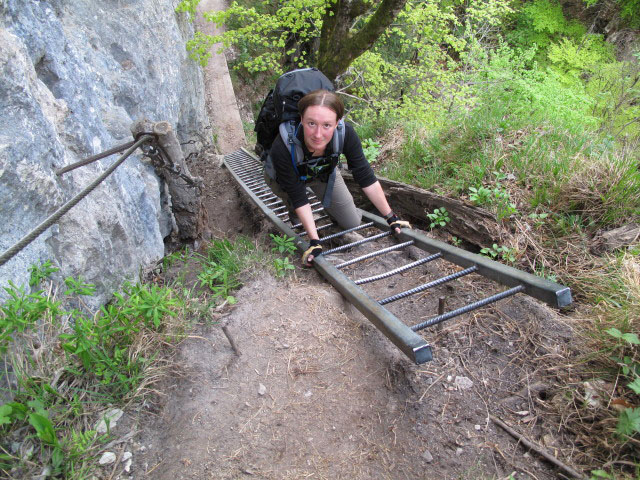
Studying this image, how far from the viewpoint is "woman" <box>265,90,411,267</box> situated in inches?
119

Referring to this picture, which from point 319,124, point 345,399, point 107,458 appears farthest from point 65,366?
point 319,124

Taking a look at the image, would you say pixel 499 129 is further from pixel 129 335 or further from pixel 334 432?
pixel 129 335

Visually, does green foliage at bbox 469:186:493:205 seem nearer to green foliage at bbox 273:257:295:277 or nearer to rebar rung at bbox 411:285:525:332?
rebar rung at bbox 411:285:525:332

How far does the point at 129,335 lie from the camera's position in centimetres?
229

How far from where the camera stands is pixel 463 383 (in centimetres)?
226

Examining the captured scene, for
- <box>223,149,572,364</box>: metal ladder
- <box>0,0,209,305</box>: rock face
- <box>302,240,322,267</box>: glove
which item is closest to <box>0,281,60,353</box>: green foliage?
<box>0,0,209,305</box>: rock face

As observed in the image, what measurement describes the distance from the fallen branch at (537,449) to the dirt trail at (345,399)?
36 mm

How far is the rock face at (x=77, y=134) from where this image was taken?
2.18 metres

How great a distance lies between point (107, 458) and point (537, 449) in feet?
7.13

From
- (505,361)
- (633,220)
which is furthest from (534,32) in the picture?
(505,361)

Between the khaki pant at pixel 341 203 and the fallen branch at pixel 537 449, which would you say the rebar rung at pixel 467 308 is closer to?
the fallen branch at pixel 537 449

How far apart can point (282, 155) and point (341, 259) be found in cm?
122

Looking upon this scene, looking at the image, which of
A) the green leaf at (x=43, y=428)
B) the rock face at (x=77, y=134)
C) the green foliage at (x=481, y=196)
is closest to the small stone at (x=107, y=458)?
the green leaf at (x=43, y=428)

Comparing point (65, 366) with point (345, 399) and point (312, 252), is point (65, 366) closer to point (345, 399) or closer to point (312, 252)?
point (345, 399)
